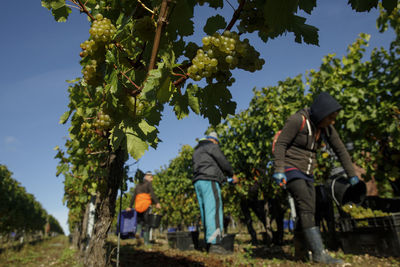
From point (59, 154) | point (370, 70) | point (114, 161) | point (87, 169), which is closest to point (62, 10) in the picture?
point (114, 161)

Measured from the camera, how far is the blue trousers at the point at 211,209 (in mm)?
4848

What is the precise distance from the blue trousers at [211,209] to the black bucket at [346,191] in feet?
7.11

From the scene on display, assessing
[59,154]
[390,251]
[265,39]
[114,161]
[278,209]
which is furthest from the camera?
[278,209]

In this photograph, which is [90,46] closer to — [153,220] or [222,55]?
[222,55]

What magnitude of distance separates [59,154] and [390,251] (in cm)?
674

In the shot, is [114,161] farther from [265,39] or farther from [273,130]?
[273,130]

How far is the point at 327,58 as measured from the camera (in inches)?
312

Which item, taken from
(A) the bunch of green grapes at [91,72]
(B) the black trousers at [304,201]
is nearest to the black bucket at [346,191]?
(B) the black trousers at [304,201]

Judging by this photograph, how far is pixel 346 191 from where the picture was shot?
5070 mm

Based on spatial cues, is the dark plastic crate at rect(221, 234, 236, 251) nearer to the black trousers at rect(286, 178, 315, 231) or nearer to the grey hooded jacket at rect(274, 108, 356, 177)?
the black trousers at rect(286, 178, 315, 231)

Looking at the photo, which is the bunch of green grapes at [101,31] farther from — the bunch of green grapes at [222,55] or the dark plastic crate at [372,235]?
the dark plastic crate at [372,235]

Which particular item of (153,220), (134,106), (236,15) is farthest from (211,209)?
(153,220)

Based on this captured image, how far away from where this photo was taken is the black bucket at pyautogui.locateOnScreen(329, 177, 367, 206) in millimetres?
4750

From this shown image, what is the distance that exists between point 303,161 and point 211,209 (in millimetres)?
1963
